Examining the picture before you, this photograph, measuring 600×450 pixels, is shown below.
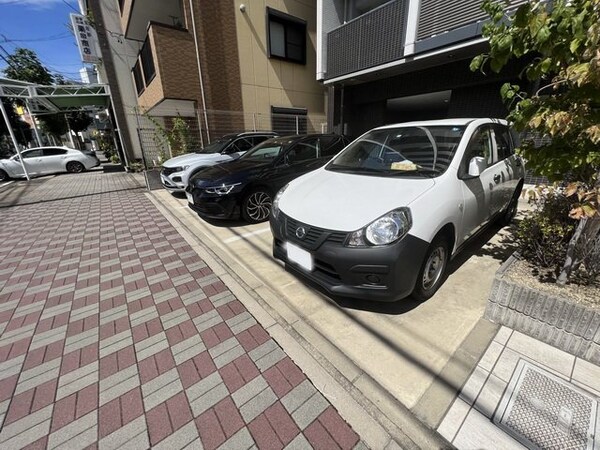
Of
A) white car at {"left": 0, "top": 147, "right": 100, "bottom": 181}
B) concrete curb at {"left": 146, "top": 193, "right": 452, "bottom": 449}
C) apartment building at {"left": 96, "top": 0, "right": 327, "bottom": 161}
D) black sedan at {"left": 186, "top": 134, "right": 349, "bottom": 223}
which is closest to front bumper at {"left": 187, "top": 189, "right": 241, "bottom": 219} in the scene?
black sedan at {"left": 186, "top": 134, "right": 349, "bottom": 223}

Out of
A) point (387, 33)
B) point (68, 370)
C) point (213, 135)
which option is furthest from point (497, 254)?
point (213, 135)

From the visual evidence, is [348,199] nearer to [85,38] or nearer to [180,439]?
[180,439]

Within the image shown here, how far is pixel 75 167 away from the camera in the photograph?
12.9 metres

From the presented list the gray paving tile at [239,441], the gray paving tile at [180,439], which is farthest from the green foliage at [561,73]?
the gray paving tile at [180,439]

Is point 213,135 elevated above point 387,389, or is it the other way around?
point 213,135

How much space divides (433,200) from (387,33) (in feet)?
19.6

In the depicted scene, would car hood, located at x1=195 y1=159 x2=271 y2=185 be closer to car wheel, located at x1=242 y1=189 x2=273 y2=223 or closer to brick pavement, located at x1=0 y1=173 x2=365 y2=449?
car wheel, located at x1=242 y1=189 x2=273 y2=223

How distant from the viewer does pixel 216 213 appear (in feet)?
14.0

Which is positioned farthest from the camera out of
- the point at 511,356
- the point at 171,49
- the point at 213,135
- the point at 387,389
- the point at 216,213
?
the point at 213,135

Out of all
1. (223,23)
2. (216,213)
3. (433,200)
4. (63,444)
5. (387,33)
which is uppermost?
(223,23)

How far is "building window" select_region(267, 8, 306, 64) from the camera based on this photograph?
32.7 feet

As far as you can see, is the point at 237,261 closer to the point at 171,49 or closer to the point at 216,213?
the point at 216,213

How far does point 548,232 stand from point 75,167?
56.7 ft

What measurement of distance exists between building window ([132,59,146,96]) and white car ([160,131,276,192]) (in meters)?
6.12
